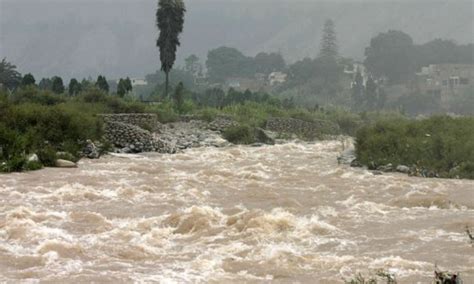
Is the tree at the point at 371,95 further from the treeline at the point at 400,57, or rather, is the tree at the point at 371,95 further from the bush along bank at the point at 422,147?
the bush along bank at the point at 422,147

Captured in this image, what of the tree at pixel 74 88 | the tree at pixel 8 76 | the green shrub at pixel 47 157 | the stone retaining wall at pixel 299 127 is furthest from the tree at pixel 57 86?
the green shrub at pixel 47 157

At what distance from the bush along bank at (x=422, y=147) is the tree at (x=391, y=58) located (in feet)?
251

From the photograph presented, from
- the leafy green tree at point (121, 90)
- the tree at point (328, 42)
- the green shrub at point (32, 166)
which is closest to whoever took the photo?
the green shrub at point (32, 166)

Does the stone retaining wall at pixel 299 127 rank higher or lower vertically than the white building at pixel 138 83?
lower

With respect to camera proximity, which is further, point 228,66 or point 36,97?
point 228,66

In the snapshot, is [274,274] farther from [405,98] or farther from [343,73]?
[343,73]

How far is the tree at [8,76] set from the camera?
42.0 m

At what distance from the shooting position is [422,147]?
58.4ft

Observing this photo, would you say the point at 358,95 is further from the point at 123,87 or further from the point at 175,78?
the point at 123,87

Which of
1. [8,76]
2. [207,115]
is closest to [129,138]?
[207,115]

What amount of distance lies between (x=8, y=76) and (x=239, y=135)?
2173 centimetres

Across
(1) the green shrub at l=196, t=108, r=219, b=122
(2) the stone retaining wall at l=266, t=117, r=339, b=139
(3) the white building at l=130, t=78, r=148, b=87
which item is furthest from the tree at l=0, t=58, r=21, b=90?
(3) the white building at l=130, t=78, r=148, b=87

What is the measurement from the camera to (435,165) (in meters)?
16.8

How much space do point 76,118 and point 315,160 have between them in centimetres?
905
